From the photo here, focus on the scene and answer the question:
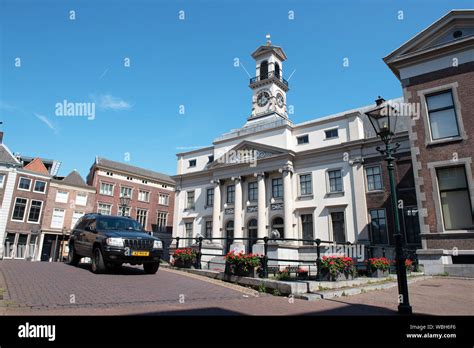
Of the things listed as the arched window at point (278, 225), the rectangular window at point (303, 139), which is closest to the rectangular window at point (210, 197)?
the arched window at point (278, 225)

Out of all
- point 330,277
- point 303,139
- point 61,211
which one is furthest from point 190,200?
point 330,277

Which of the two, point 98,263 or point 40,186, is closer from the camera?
point 98,263

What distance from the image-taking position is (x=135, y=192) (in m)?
48.3

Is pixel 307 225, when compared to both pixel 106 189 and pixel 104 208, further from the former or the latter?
pixel 106 189

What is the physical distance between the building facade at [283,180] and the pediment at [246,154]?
113 millimetres

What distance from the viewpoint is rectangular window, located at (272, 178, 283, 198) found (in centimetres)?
3106

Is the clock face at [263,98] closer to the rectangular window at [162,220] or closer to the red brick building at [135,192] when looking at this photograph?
the red brick building at [135,192]

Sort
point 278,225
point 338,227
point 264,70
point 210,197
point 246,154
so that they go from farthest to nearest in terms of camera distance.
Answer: point 264,70 < point 210,197 < point 246,154 < point 278,225 < point 338,227

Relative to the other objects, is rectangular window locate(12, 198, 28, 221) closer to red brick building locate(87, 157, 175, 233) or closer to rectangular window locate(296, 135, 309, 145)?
red brick building locate(87, 157, 175, 233)

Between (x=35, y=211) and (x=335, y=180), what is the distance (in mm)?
35814
